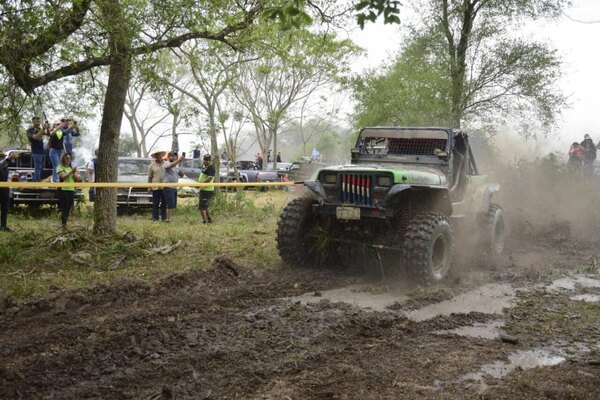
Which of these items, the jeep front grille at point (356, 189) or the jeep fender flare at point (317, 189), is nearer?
the jeep front grille at point (356, 189)

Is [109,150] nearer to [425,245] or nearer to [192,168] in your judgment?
[425,245]

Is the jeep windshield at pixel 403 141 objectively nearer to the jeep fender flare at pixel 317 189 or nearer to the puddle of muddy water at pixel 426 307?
the jeep fender flare at pixel 317 189

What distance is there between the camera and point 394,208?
23.6 ft

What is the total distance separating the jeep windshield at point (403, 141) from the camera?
830cm

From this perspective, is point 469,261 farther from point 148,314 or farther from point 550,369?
point 148,314

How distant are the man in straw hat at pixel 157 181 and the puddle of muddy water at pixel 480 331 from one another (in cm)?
862

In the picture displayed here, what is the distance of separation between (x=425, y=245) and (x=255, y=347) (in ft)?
9.85

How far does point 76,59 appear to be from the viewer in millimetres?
7672

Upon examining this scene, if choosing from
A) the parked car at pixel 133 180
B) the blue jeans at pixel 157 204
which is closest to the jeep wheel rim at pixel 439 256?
the blue jeans at pixel 157 204

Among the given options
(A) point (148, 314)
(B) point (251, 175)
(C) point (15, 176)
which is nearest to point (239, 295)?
(A) point (148, 314)

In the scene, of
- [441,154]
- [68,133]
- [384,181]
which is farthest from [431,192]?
[68,133]

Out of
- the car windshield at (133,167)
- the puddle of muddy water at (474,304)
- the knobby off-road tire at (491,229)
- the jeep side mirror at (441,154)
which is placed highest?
the jeep side mirror at (441,154)

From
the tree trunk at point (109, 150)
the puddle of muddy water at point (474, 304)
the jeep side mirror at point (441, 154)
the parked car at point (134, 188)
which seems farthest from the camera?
the parked car at point (134, 188)

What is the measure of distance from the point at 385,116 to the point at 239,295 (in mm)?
12500
